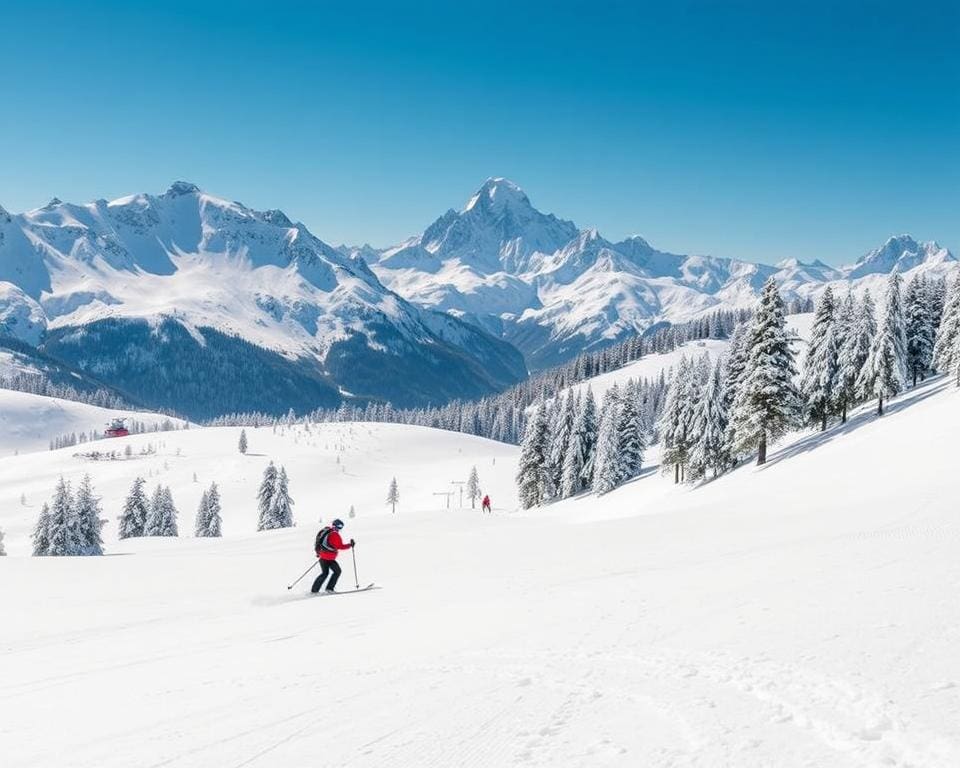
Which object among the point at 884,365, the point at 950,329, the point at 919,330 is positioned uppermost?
the point at 919,330

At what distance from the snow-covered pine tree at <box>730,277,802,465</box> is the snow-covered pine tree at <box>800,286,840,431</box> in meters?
7.73

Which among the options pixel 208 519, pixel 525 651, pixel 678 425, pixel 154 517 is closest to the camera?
pixel 525 651

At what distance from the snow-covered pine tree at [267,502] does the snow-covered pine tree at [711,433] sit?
175ft

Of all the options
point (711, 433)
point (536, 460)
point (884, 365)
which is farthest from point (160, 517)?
point (884, 365)

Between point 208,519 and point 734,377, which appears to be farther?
point 208,519

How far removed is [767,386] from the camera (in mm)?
44750

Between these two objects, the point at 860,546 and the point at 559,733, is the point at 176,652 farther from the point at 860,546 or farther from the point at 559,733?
the point at 860,546

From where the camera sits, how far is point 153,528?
7256cm

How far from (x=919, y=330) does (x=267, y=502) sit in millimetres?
78407

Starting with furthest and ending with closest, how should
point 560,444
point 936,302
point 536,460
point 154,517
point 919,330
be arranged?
1. point 936,302
2. point 536,460
3. point 560,444
4. point 154,517
5. point 919,330

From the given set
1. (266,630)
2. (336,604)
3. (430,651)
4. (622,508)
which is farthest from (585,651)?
(622,508)

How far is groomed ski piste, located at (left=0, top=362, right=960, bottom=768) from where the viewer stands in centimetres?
614

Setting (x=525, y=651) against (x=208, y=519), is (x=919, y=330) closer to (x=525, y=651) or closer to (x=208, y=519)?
(x=525, y=651)

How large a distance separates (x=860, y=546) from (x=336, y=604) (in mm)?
13639
